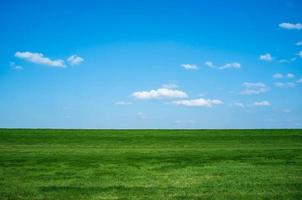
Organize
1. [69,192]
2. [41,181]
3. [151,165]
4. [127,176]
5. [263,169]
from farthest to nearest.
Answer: [151,165] → [263,169] → [127,176] → [41,181] → [69,192]

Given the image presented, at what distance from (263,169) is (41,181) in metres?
12.0

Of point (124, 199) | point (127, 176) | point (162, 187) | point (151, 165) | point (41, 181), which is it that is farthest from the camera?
point (151, 165)

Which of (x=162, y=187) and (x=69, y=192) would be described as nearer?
(x=69, y=192)

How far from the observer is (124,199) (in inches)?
538

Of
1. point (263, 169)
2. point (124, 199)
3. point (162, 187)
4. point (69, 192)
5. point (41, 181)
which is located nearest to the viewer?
point (124, 199)

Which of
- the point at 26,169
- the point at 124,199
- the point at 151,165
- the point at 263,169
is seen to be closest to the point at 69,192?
the point at 124,199

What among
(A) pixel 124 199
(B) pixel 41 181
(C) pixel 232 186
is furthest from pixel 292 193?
(B) pixel 41 181

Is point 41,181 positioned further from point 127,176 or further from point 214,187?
point 214,187

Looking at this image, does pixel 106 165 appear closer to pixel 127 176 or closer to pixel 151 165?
pixel 151 165

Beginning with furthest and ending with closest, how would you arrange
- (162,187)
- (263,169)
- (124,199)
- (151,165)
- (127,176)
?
1. (151,165)
2. (263,169)
3. (127,176)
4. (162,187)
5. (124,199)

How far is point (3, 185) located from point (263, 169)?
13.6 m

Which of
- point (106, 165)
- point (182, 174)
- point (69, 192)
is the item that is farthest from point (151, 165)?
point (69, 192)

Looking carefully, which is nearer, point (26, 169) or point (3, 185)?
point (3, 185)

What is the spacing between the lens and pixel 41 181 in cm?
1795
